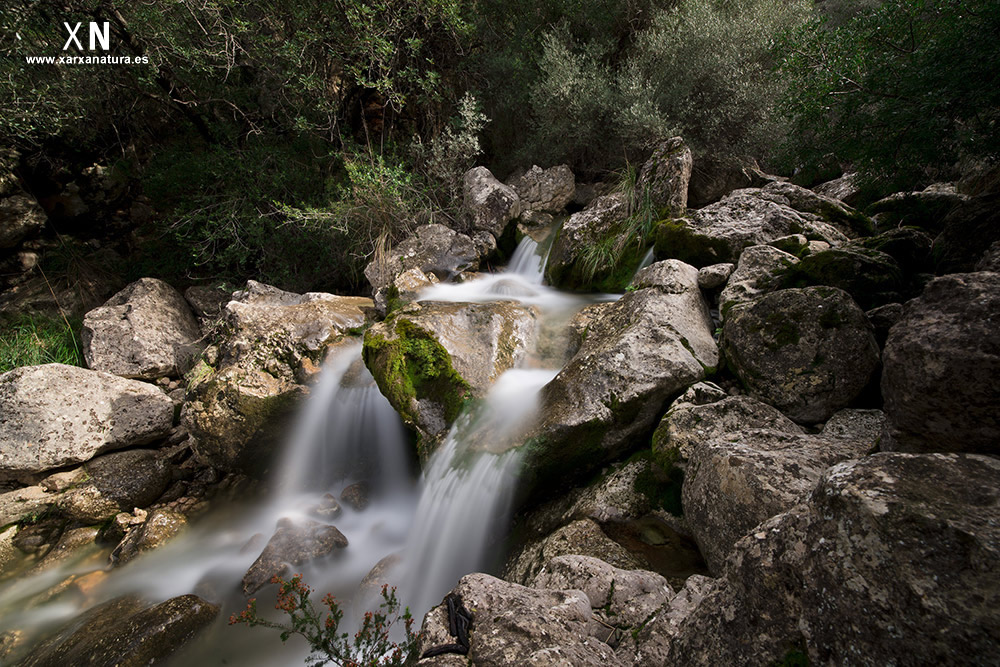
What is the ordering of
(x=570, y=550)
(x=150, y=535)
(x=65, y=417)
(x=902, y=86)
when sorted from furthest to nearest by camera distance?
(x=65, y=417)
(x=150, y=535)
(x=902, y=86)
(x=570, y=550)

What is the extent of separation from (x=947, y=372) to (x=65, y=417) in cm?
890

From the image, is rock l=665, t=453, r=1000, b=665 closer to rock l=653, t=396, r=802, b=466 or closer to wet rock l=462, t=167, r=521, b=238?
rock l=653, t=396, r=802, b=466

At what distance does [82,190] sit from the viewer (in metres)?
9.55

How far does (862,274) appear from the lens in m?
3.50

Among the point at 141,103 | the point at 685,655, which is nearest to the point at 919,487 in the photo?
the point at 685,655

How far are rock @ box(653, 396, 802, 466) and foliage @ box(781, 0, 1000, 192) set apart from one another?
2688 millimetres

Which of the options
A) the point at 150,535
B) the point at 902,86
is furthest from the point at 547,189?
the point at 150,535

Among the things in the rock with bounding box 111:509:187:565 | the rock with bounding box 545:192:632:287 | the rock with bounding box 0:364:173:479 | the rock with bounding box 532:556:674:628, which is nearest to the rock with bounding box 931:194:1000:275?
the rock with bounding box 532:556:674:628

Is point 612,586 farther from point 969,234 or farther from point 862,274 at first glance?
point 969,234

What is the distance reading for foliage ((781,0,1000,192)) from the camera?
2.93 meters

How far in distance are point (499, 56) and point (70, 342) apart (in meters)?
11.7

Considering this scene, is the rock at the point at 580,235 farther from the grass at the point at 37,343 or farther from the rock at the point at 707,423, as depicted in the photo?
the grass at the point at 37,343

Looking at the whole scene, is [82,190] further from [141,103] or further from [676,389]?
[676,389]

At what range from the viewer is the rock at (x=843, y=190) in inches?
262
